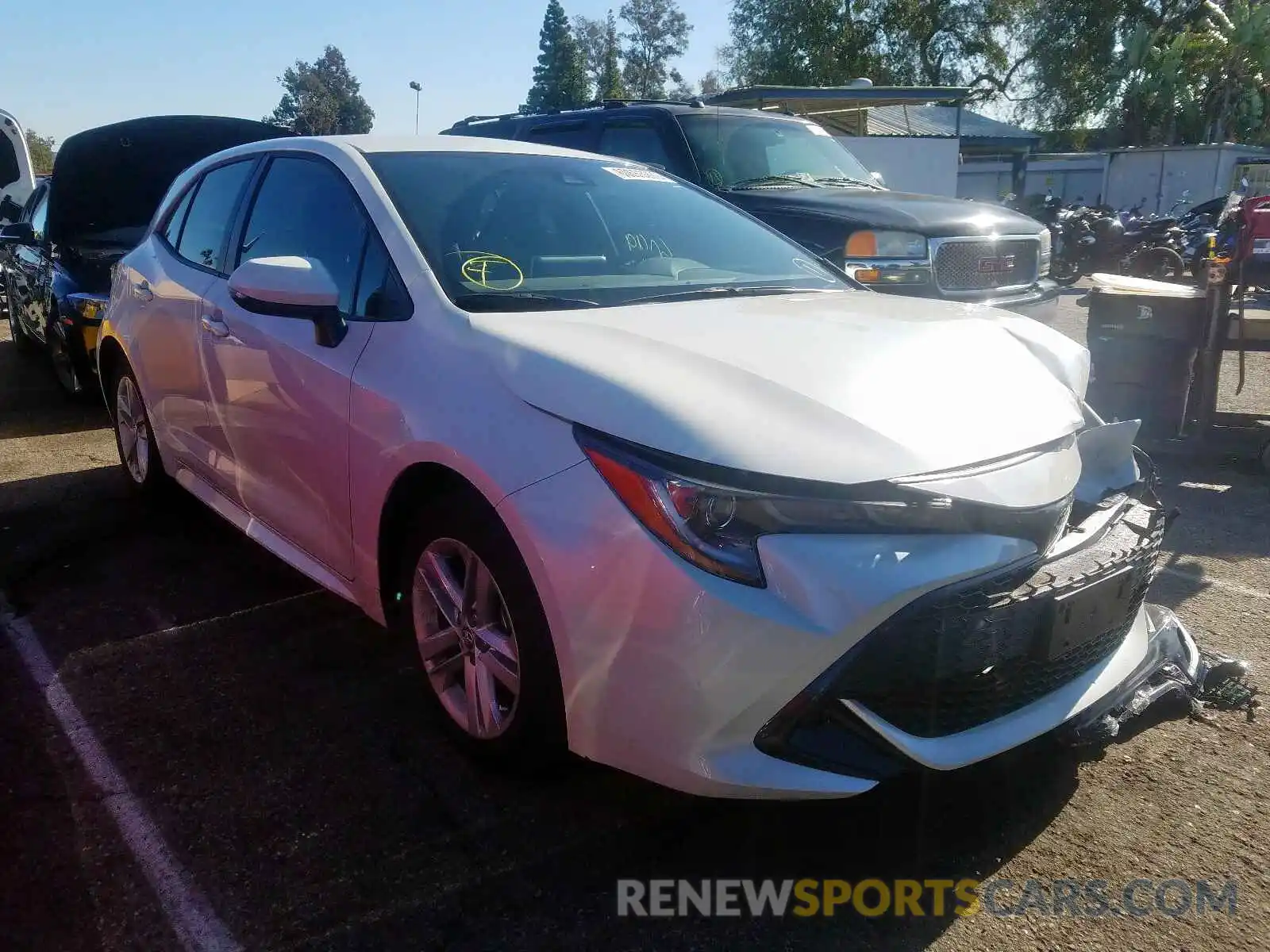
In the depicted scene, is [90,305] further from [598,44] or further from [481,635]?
[598,44]

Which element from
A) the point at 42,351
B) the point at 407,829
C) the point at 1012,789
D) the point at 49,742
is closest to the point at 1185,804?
the point at 1012,789

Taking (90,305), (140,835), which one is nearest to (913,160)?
(90,305)

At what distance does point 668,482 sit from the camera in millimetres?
2125

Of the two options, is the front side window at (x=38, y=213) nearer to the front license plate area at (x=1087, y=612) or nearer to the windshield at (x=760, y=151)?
the windshield at (x=760, y=151)

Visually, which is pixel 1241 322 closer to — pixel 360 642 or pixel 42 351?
pixel 360 642

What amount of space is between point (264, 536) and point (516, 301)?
1416mm

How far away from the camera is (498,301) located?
9.36 feet

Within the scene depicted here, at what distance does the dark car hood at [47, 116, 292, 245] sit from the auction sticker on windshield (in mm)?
5018

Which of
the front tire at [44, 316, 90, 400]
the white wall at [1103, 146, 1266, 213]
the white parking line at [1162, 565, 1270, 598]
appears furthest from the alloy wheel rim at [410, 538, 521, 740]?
the white wall at [1103, 146, 1266, 213]

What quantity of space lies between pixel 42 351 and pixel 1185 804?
10.8 m

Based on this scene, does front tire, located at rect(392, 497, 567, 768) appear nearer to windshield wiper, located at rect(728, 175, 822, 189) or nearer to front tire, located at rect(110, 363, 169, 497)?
front tire, located at rect(110, 363, 169, 497)

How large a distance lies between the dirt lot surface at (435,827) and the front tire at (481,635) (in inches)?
6.4

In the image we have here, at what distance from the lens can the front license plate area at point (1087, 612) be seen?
2.26 metres

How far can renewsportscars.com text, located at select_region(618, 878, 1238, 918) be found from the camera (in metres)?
2.27
